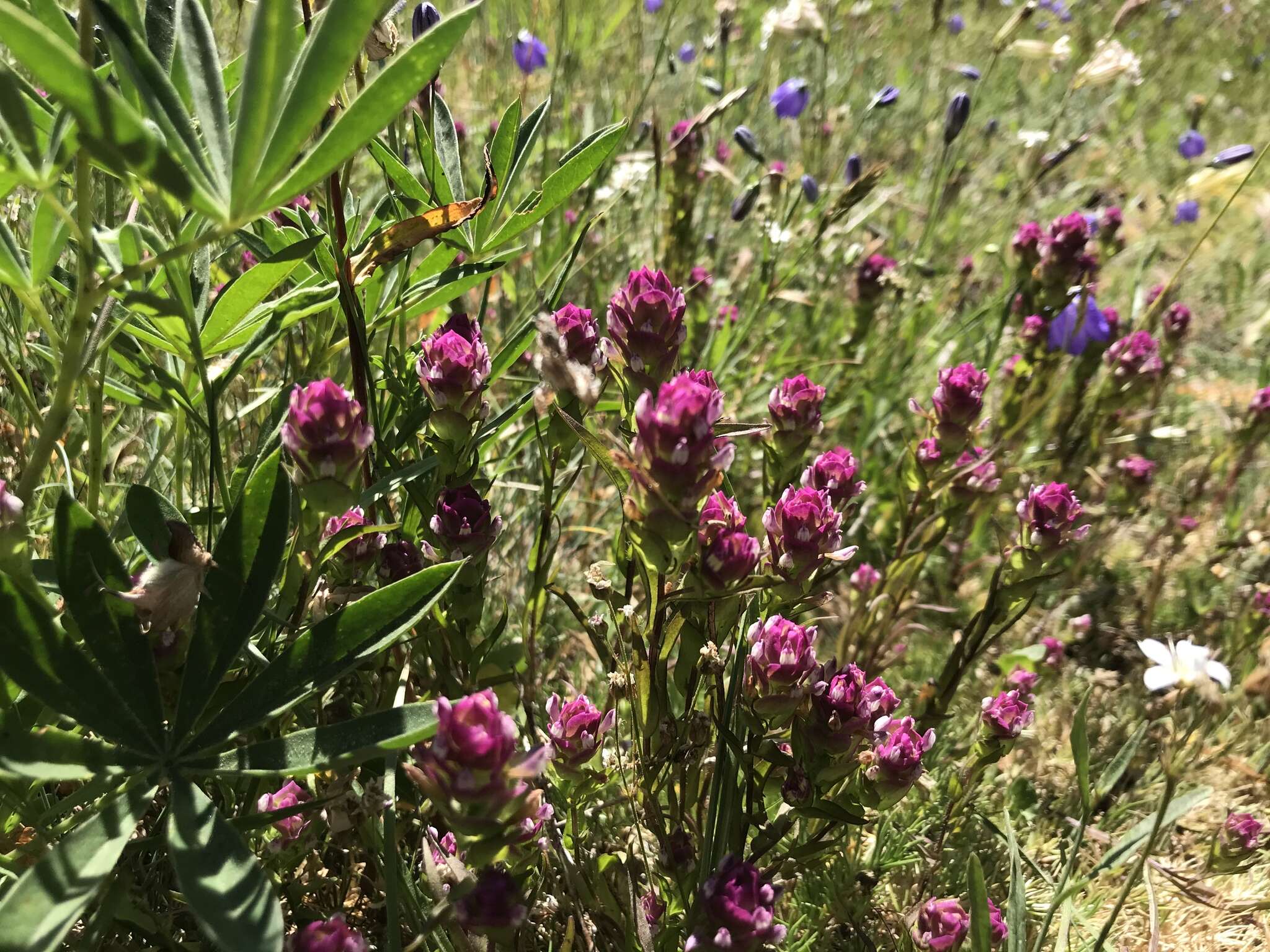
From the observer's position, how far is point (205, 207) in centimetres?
64

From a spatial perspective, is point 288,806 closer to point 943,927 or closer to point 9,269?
point 9,269

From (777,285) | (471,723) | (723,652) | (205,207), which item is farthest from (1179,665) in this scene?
(777,285)

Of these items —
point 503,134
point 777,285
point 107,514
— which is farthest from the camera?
point 777,285

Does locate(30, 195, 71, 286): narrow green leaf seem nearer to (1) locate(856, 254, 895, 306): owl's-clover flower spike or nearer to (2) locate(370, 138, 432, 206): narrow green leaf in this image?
(2) locate(370, 138, 432, 206): narrow green leaf

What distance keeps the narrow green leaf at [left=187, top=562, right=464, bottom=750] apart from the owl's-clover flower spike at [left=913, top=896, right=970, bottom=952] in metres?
0.71

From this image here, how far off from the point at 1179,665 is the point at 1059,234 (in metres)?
1.17

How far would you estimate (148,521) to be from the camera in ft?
2.82

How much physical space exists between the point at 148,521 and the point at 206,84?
39 centimetres

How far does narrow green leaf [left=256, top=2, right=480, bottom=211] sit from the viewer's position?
648 millimetres

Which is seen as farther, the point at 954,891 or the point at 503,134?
the point at 954,891

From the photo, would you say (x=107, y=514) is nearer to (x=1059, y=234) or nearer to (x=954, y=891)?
(x=954, y=891)

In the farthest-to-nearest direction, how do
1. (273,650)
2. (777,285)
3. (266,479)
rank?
(777,285)
(273,650)
(266,479)

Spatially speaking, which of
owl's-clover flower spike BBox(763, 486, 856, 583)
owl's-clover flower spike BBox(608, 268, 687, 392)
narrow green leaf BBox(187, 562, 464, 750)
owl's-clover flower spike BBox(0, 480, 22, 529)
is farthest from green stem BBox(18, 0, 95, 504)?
owl's-clover flower spike BBox(763, 486, 856, 583)

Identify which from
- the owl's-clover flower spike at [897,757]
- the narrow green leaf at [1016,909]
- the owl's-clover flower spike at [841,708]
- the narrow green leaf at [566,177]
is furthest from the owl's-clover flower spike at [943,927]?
the narrow green leaf at [566,177]
